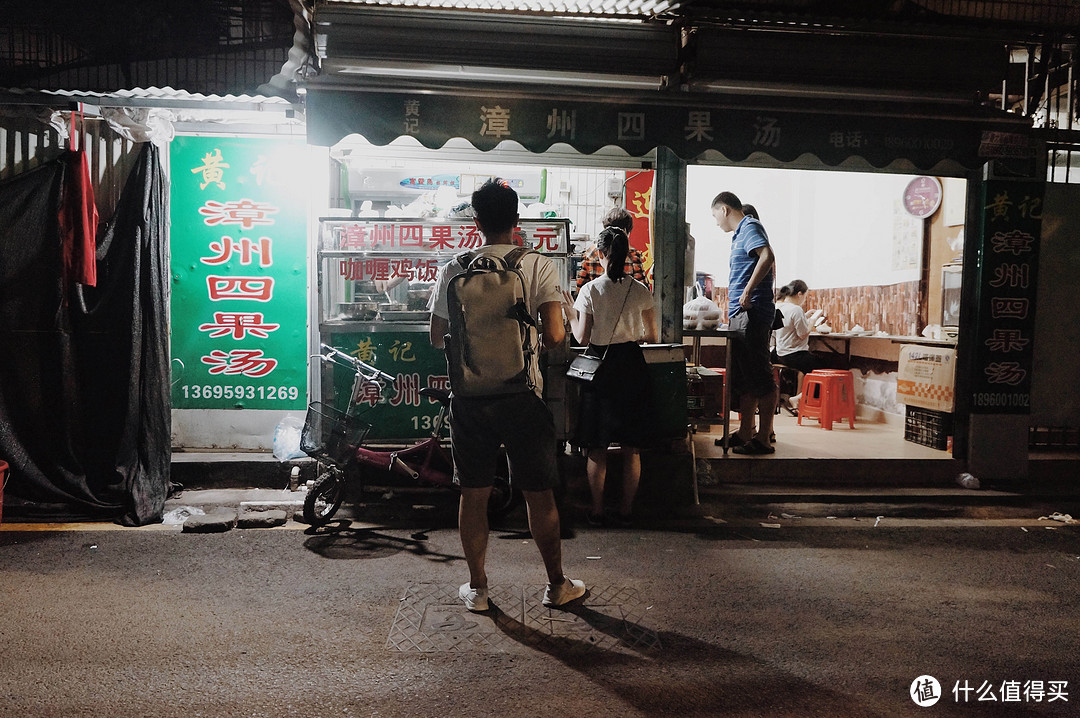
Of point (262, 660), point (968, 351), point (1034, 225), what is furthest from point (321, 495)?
point (1034, 225)

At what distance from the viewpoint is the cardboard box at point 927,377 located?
7574mm

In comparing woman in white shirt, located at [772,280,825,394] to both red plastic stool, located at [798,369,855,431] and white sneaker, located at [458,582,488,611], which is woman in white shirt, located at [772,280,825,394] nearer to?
red plastic stool, located at [798,369,855,431]

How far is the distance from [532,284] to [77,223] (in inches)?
170

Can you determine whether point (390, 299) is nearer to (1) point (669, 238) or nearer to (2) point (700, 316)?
(1) point (669, 238)

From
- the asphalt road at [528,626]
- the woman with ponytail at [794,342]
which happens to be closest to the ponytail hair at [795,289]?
the woman with ponytail at [794,342]

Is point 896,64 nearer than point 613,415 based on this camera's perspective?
No

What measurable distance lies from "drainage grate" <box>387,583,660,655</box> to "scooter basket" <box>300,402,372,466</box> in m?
1.63

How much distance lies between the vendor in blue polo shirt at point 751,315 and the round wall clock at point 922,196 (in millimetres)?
4354

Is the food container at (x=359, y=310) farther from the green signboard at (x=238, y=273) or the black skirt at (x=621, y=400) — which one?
the black skirt at (x=621, y=400)

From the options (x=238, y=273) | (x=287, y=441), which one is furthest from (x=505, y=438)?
(x=238, y=273)

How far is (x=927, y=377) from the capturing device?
7.95 m

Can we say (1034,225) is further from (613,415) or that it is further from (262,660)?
(262,660)

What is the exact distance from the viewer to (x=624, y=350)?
18.2 feet

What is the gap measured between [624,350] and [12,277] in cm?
508
